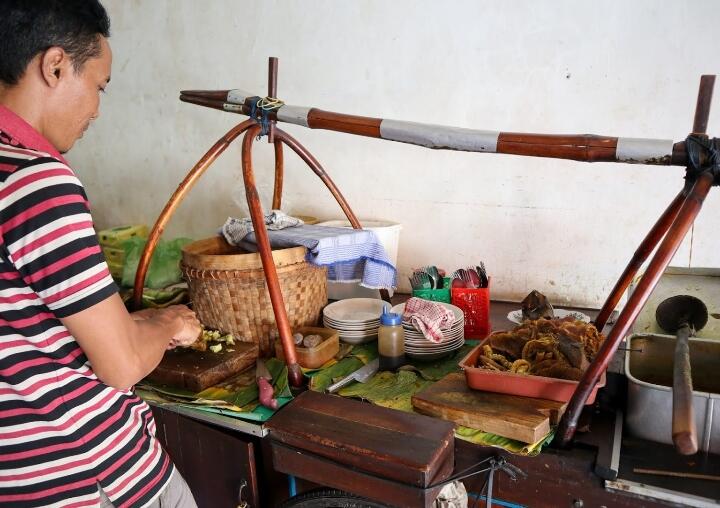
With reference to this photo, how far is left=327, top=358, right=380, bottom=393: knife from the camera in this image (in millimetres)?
1421

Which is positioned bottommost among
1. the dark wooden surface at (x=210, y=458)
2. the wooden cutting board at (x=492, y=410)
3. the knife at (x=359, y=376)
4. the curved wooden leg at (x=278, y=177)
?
the dark wooden surface at (x=210, y=458)

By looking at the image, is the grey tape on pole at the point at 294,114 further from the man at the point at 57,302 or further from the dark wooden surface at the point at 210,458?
the dark wooden surface at the point at 210,458

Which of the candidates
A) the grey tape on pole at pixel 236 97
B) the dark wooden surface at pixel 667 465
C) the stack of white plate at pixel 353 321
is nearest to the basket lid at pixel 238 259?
the stack of white plate at pixel 353 321

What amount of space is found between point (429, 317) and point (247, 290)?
54 cm

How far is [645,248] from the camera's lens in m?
1.31

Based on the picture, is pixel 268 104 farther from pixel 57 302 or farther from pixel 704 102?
pixel 704 102

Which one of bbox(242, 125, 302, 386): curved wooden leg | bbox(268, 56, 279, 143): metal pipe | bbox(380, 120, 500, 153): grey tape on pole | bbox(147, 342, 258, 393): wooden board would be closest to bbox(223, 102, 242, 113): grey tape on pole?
bbox(268, 56, 279, 143): metal pipe

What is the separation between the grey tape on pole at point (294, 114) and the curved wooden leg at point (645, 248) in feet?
2.94

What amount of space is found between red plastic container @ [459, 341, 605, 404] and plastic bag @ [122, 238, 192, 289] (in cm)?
145

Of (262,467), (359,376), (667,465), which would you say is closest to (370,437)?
(359,376)

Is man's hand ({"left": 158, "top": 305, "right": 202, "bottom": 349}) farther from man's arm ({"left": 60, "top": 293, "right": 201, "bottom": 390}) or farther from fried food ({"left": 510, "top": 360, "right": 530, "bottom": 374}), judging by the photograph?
fried food ({"left": 510, "top": 360, "right": 530, "bottom": 374})

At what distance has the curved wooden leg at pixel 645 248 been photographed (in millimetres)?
1177

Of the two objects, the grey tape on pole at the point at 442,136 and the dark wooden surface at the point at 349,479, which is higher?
the grey tape on pole at the point at 442,136

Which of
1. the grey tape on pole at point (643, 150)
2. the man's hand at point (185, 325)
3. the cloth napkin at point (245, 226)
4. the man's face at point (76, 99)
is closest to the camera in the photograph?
the man's face at point (76, 99)
